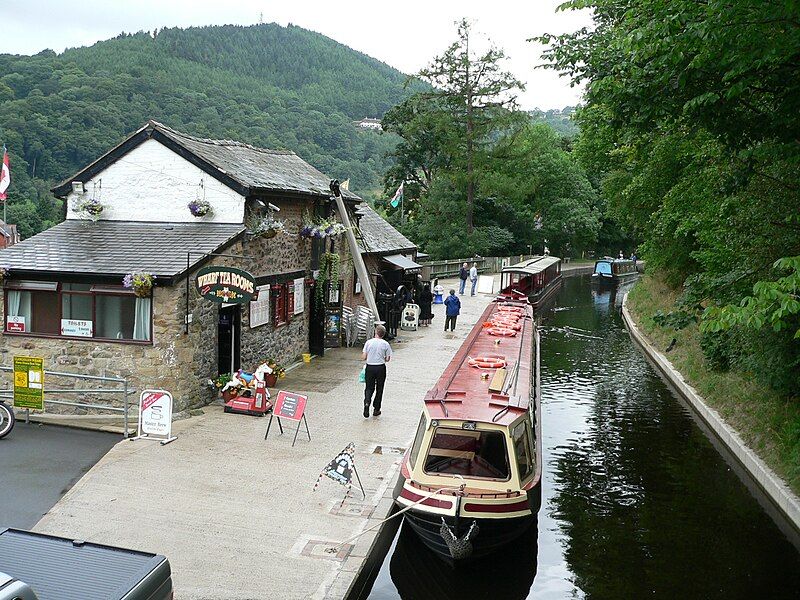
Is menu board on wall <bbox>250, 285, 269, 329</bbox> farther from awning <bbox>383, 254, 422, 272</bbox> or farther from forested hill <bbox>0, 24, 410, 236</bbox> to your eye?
forested hill <bbox>0, 24, 410, 236</bbox>

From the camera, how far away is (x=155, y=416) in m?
13.8

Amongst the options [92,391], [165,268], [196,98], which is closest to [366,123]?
[196,98]

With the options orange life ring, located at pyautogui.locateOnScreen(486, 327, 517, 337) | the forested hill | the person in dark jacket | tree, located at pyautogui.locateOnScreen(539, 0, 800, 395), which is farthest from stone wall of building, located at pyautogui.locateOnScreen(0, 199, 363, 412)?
the forested hill

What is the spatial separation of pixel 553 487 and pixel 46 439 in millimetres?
8925

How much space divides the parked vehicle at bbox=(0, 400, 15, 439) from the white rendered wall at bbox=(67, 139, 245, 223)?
558 cm

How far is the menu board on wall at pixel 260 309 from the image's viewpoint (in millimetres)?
18141

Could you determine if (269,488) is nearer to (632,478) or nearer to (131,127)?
(632,478)

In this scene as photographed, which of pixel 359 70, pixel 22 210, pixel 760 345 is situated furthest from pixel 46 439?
pixel 359 70

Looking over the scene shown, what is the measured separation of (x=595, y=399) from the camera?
835 inches

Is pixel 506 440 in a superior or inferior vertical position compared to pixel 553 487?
superior

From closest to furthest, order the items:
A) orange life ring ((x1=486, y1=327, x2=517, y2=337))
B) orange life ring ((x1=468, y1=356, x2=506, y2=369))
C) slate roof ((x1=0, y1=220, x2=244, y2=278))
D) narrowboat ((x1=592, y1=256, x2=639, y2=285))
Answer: orange life ring ((x1=468, y1=356, x2=506, y2=369)), slate roof ((x1=0, y1=220, x2=244, y2=278)), orange life ring ((x1=486, y1=327, x2=517, y2=337)), narrowboat ((x1=592, y1=256, x2=639, y2=285))

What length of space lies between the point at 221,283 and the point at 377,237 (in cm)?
1471

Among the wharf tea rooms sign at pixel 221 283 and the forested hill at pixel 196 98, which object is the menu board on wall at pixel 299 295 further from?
the forested hill at pixel 196 98

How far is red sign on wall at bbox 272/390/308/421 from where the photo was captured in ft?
45.9
